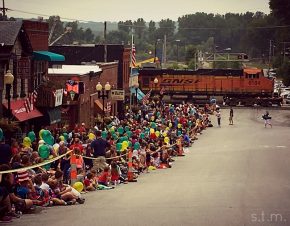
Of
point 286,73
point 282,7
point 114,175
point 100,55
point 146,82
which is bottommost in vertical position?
point 114,175

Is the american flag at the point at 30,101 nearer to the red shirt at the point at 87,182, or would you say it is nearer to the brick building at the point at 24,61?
the brick building at the point at 24,61

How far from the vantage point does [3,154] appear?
Result: 688 inches

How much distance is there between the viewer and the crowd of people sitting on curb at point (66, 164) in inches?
617

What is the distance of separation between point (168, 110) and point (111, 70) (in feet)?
18.9

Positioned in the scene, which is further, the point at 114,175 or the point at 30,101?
the point at 30,101

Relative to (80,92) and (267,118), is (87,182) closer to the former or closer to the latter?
(80,92)

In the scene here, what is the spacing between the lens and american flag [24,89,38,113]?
31.4m

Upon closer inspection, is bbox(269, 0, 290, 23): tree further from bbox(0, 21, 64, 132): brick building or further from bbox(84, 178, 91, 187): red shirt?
bbox(84, 178, 91, 187): red shirt

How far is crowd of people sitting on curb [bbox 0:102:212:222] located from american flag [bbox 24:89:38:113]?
2.96 metres

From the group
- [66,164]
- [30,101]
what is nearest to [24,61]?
[30,101]

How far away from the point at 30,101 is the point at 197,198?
16142mm

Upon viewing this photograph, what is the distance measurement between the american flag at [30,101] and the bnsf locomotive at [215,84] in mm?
50437

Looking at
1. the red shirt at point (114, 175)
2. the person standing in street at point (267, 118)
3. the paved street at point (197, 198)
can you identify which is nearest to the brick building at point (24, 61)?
the paved street at point (197, 198)

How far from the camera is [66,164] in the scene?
20188mm
